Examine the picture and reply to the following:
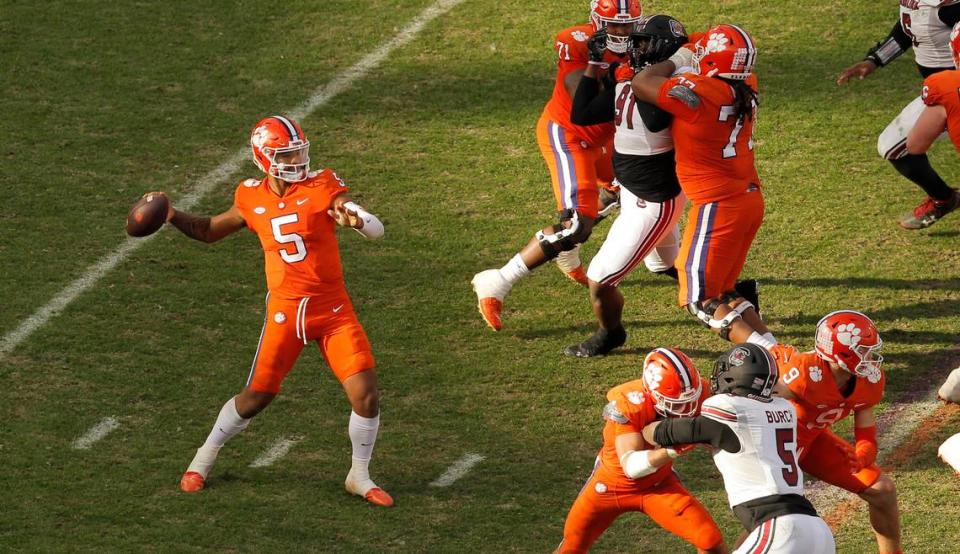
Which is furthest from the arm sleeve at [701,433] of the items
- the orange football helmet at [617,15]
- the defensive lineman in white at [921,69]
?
the defensive lineman in white at [921,69]

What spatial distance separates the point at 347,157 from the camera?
35.0 ft

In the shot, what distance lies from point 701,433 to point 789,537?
21.1 inches

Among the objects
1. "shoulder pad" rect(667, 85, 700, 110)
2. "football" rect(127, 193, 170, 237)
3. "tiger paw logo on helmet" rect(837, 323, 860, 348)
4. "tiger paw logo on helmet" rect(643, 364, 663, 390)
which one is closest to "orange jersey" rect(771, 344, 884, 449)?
"tiger paw logo on helmet" rect(837, 323, 860, 348)

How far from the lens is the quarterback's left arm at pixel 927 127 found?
860 cm

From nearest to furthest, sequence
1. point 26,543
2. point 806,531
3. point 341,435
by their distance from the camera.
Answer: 1. point 806,531
2. point 26,543
3. point 341,435

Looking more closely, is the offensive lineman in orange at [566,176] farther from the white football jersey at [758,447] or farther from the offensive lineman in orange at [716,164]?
the white football jersey at [758,447]

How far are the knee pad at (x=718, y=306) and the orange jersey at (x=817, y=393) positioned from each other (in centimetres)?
105

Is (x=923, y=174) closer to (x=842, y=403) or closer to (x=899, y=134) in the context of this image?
(x=899, y=134)

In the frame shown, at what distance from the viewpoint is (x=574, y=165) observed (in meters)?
8.91

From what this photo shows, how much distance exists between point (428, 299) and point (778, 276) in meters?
2.18

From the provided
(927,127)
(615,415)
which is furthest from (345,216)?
(927,127)

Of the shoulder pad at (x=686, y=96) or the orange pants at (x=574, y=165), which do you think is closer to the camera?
the shoulder pad at (x=686, y=96)

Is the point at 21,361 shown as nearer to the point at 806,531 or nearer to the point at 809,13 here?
the point at 806,531

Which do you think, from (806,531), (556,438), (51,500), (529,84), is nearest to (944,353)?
(556,438)
